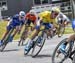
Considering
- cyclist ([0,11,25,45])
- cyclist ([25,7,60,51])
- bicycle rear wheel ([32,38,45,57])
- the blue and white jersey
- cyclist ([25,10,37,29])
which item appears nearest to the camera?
cyclist ([25,7,60,51])

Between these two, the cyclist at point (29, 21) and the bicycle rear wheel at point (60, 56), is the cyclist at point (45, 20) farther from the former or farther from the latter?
the bicycle rear wheel at point (60, 56)

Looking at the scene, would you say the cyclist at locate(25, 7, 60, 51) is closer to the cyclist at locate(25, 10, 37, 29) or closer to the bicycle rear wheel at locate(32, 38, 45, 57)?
the bicycle rear wheel at locate(32, 38, 45, 57)

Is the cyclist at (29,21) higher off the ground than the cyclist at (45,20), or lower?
lower

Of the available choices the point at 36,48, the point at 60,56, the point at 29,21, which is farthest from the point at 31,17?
the point at 60,56

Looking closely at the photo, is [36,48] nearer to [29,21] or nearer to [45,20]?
[45,20]

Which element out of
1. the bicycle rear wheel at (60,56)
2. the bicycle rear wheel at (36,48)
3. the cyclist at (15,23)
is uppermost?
the bicycle rear wheel at (60,56)

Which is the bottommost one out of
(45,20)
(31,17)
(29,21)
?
(29,21)

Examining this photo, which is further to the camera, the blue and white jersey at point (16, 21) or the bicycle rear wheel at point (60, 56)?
the blue and white jersey at point (16, 21)

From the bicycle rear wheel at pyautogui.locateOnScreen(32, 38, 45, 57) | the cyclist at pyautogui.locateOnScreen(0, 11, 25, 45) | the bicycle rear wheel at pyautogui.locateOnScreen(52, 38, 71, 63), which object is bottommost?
the bicycle rear wheel at pyautogui.locateOnScreen(32, 38, 45, 57)

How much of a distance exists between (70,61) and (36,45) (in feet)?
10.9

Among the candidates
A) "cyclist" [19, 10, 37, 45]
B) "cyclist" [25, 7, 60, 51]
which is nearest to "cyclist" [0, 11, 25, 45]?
"cyclist" [19, 10, 37, 45]

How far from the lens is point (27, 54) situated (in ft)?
43.3

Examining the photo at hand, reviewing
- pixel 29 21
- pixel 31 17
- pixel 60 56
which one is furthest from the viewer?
pixel 29 21

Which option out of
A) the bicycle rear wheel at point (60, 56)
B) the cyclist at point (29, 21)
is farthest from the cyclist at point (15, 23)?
the bicycle rear wheel at point (60, 56)
